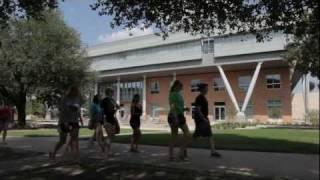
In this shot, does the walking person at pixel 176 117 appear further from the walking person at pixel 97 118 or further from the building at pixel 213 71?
the building at pixel 213 71

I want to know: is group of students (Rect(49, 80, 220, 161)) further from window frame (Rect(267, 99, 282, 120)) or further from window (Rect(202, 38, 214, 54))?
window (Rect(202, 38, 214, 54))

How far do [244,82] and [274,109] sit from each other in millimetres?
5802

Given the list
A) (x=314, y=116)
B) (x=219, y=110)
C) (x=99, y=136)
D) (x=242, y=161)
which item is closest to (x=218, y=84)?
(x=219, y=110)

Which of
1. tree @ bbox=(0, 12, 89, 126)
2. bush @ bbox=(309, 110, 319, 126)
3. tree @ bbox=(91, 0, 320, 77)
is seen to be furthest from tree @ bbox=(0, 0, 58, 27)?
bush @ bbox=(309, 110, 319, 126)

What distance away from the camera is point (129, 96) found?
3484 inches

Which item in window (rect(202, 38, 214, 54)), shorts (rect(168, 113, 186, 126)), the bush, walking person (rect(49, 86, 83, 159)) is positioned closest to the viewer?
A: shorts (rect(168, 113, 186, 126))

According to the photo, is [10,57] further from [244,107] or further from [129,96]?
[129,96]

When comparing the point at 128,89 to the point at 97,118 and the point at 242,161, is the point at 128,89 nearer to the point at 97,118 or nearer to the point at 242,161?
the point at 97,118

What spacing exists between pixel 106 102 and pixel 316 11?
526 centimetres

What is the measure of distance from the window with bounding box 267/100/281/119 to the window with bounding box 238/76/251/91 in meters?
3.68

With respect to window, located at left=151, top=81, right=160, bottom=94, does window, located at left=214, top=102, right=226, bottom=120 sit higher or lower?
lower

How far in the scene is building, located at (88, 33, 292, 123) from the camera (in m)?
67.1

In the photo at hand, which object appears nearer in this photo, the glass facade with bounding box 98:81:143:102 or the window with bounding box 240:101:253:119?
the window with bounding box 240:101:253:119

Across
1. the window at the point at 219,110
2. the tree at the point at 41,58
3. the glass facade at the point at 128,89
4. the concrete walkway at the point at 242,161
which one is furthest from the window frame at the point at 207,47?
the concrete walkway at the point at 242,161
